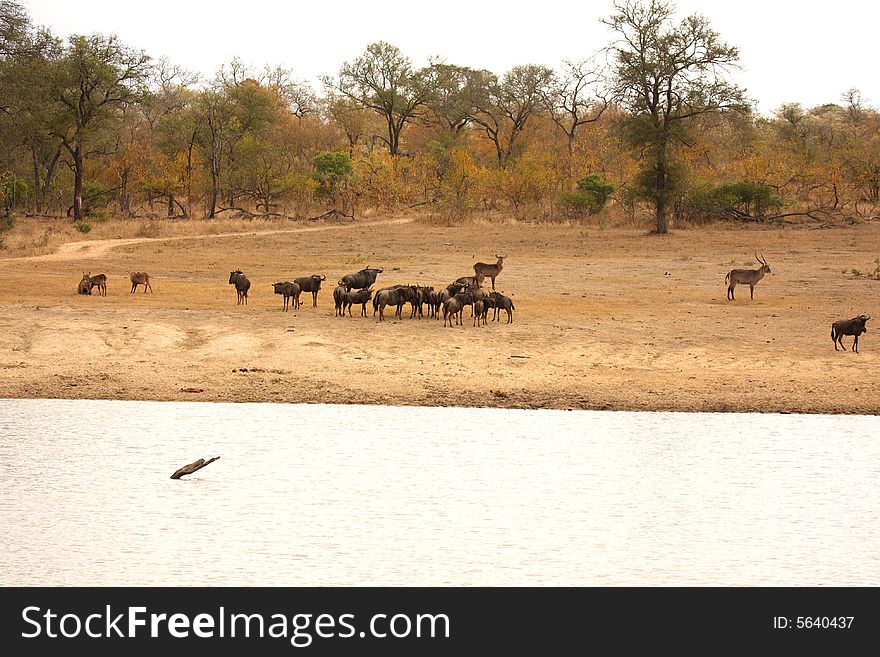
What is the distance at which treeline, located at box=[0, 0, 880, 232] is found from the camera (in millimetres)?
39062

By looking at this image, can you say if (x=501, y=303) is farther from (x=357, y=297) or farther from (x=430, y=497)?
(x=430, y=497)

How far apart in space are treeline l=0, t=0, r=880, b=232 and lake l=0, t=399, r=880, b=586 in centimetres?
2555

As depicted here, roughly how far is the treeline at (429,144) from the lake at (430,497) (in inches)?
1006

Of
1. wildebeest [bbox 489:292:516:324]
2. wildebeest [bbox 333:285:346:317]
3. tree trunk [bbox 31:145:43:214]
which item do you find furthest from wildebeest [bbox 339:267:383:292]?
tree trunk [bbox 31:145:43:214]

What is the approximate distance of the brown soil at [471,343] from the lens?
14039 mm

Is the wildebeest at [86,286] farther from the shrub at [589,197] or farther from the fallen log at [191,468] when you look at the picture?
the shrub at [589,197]

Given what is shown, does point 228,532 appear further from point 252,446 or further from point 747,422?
point 747,422

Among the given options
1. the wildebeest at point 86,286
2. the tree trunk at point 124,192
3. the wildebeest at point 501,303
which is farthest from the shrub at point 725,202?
the tree trunk at point 124,192

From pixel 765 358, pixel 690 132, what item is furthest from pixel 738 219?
pixel 765 358

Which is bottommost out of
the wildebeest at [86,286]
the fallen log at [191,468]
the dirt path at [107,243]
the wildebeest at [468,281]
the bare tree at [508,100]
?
the fallen log at [191,468]

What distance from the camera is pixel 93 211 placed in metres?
51.4

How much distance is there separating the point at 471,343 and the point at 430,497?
23.6 ft

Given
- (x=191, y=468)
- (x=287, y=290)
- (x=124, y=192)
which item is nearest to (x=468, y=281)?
(x=287, y=290)

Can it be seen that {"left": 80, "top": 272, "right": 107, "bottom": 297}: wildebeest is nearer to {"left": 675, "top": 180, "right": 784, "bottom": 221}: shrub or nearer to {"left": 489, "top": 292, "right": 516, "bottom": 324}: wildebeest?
{"left": 489, "top": 292, "right": 516, "bottom": 324}: wildebeest
